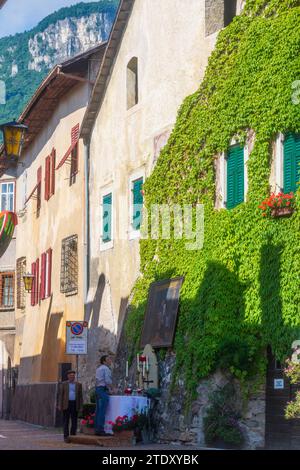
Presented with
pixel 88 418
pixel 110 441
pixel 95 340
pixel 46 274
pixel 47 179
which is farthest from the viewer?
pixel 47 179

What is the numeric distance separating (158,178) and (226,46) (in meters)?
3.74

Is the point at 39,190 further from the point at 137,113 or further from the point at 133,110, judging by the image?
the point at 137,113

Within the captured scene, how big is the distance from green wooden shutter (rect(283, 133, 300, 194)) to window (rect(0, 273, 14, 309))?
1031 inches

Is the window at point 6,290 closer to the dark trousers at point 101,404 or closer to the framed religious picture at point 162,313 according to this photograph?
the framed religious picture at point 162,313

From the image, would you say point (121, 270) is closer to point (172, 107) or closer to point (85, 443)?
point (172, 107)

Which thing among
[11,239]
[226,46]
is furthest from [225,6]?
[11,239]

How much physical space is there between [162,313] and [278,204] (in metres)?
4.94

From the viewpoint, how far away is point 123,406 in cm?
2138

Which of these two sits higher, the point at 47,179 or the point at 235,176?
the point at 47,179

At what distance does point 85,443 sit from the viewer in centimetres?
2120

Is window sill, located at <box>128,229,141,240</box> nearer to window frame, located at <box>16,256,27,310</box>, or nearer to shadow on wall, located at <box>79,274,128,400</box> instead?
shadow on wall, located at <box>79,274,128,400</box>

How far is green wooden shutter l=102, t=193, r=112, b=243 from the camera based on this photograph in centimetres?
2845

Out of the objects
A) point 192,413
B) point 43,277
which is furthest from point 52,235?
point 192,413

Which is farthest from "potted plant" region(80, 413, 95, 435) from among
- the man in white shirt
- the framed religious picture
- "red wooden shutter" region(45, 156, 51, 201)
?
"red wooden shutter" region(45, 156, 51, 201)
